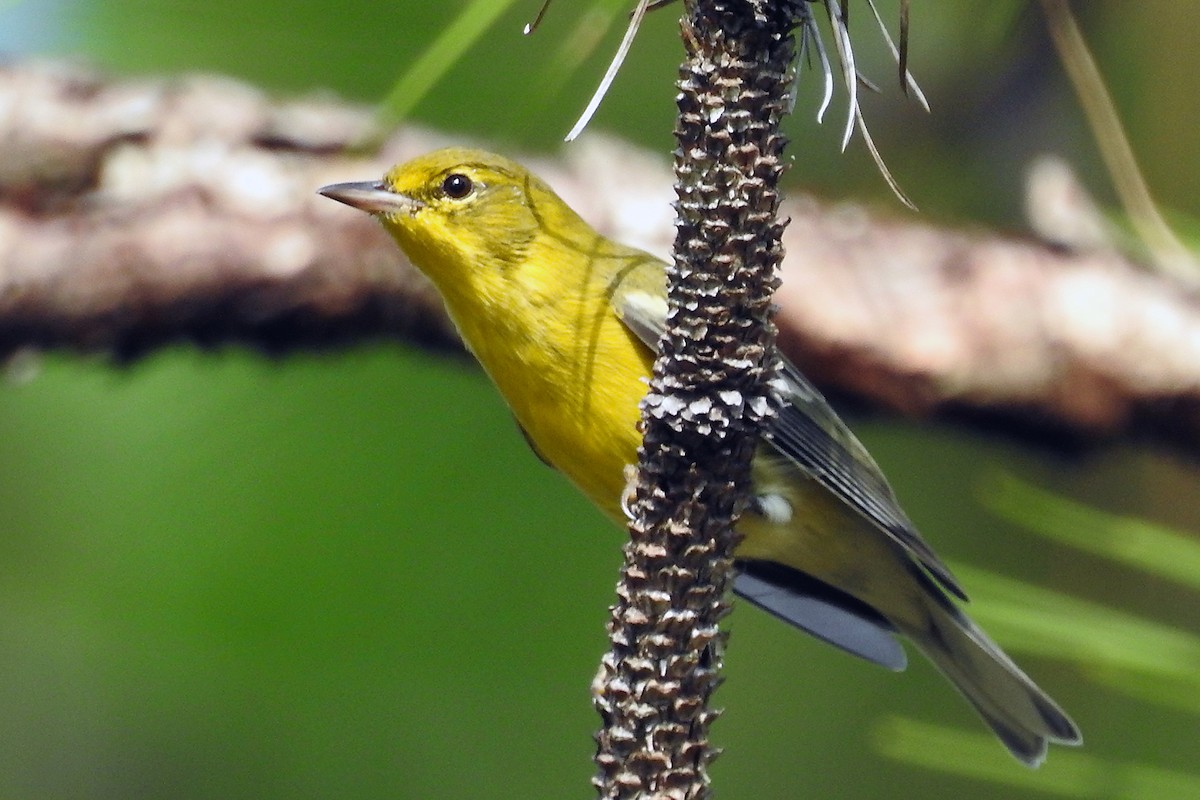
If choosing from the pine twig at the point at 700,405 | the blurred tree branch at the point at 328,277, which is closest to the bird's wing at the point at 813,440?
the blurred tree branch at the point at 328,277

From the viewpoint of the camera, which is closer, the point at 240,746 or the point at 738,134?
the point at 738,134

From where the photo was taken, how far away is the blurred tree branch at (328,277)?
2391 mm

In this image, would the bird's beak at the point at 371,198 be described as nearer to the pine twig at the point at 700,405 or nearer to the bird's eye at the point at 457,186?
the bird's eye at the point at 457,186

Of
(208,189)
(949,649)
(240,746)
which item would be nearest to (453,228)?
(208,189)

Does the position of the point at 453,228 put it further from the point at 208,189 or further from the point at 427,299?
the point at 208,189

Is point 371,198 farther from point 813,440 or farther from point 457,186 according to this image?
point 813,440

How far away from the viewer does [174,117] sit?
2.62 meters

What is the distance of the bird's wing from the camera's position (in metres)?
2.47

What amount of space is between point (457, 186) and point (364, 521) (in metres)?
0.67

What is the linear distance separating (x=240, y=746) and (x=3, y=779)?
0.83 m

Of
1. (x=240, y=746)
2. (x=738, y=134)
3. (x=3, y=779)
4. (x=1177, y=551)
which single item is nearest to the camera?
(x=738, y=134)

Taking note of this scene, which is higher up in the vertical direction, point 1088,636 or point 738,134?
point 738,134

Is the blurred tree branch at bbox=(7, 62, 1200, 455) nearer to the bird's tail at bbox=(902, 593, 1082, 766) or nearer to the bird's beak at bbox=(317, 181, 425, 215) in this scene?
the bird's beak at bbox=(317, 181, 425, 215)

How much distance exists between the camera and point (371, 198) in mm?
2477
